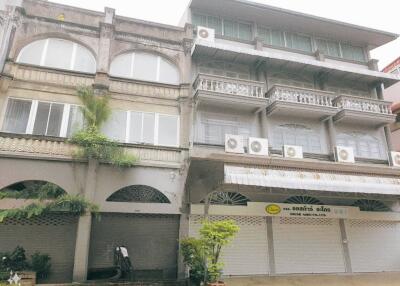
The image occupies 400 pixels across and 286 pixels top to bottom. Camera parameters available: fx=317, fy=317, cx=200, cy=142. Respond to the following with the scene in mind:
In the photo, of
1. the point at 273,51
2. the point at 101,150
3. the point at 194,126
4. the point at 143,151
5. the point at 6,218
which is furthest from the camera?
the point at 273,51

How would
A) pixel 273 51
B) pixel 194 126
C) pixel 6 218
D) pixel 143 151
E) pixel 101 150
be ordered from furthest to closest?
pixel 273 51 < pixel 194 126 < pixel 143 151 < pixel 101 150 < pixel 6 218

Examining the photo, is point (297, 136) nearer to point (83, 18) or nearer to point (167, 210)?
point (167, 210)

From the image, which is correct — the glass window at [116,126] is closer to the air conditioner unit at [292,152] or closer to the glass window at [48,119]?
the glass window at [48,119]

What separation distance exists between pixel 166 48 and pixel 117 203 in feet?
26.0

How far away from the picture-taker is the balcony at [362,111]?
16.5m

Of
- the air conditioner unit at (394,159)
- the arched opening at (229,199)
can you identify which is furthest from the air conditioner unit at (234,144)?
the air conditioner unit at (394,159)

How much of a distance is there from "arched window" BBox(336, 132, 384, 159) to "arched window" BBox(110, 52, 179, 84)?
31.1 ft

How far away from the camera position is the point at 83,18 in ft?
48.9

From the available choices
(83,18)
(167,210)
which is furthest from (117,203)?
(83,18)

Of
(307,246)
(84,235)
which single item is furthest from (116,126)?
(307,246)

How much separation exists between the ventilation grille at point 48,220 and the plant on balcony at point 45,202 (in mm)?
171

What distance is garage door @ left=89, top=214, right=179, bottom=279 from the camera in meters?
12.0

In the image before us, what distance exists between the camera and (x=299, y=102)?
15750mm

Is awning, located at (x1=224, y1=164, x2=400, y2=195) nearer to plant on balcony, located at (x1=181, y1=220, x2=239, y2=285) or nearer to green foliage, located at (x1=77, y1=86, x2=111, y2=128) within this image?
plant on balcony, located at (x1=181, y1=220, x2=239, y2=285)
